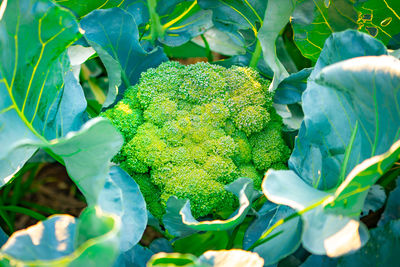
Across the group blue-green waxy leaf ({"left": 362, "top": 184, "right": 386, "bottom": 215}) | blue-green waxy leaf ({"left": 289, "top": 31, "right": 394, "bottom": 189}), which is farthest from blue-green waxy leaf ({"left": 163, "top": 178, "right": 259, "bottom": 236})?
blue-green waxy leaf ({"left": 362, "top": 184, "right": 386, "bottom": 215})

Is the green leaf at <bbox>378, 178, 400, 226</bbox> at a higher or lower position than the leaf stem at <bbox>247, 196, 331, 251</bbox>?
lower

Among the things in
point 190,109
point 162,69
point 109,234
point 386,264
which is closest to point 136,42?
point 162,69

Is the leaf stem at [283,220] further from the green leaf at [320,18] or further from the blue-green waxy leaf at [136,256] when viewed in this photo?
the green leaf at [320,18]

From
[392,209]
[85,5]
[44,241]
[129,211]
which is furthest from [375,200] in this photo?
[85,5]

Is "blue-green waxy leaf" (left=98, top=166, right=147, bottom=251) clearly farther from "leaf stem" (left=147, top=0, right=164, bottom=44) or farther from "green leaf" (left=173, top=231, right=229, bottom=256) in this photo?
"leaf stem" (left=147, top=0, right=164, bottom=44)

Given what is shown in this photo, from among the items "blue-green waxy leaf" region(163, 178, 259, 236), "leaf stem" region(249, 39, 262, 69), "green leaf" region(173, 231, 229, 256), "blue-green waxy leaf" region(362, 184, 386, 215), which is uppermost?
"leaf stem" region(249, 39, 262, 69)

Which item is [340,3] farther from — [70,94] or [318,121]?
[70,94]

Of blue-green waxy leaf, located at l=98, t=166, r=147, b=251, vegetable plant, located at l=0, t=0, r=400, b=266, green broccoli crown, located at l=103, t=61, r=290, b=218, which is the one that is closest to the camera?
vegetable plant, located at l=0, t=0, r=400, b=266
